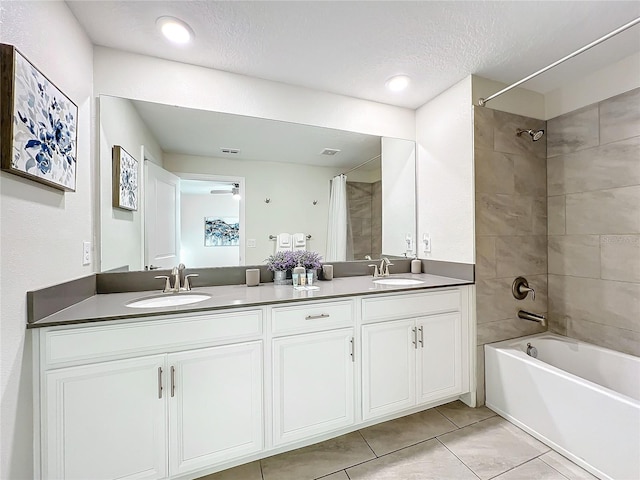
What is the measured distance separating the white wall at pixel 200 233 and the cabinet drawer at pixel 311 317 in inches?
28.5

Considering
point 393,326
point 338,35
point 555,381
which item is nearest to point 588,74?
point 338,35

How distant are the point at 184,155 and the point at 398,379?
83.0 inches

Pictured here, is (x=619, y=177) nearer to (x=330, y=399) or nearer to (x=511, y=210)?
(x=511, y=210)

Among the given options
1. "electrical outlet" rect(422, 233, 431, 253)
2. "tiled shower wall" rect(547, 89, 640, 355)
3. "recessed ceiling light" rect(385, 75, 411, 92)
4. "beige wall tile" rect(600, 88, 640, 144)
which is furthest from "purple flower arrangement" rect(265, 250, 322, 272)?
"beige wall tile" rect(600, 88, 640, 144)

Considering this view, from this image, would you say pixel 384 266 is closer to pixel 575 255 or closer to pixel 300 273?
pixel 300 273

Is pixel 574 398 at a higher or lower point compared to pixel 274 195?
lower

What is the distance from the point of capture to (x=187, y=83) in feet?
6.20

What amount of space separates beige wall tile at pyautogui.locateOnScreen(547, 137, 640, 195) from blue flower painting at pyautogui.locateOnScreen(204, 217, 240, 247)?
2565mm

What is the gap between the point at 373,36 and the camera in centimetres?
166

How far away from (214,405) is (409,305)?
1.27m

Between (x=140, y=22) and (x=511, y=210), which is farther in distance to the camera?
(x=511, y=210)

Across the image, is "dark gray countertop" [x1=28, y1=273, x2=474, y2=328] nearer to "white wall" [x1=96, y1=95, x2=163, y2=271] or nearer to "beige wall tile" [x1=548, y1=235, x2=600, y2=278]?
"white wall" [x1=96, y1=95, x2=163, y2=271]

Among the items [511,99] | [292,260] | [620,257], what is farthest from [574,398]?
[511,99]

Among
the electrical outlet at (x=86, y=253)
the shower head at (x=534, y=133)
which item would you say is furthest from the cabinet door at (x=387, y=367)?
the shower head at (x=534, y=133)
